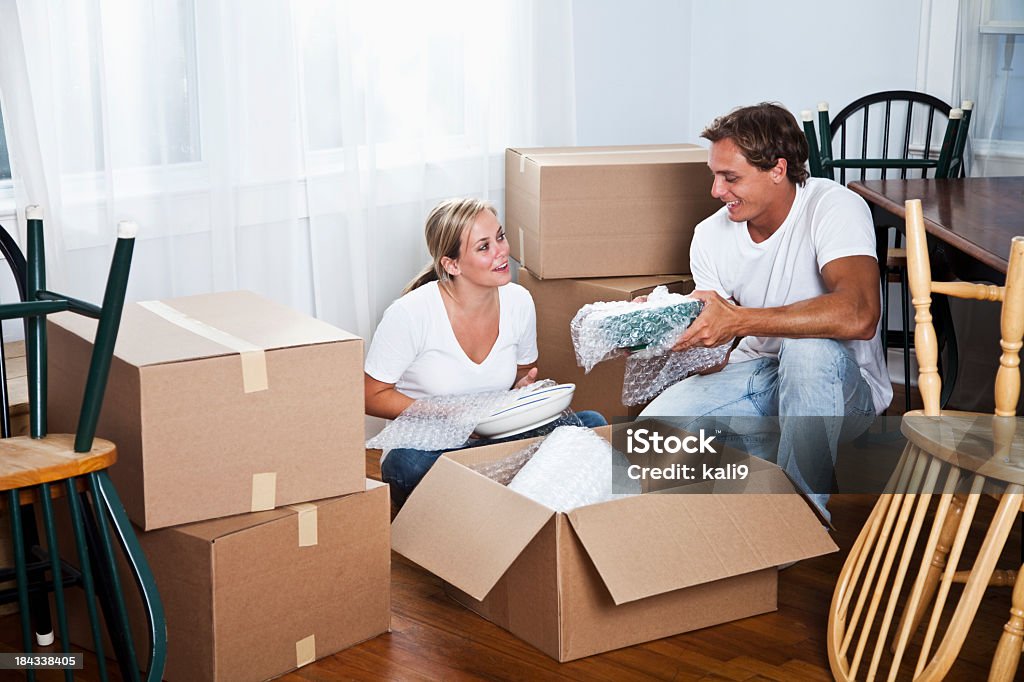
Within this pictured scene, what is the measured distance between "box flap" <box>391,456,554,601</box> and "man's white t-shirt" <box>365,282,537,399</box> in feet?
1.31

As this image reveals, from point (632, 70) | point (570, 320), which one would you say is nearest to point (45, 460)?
point (570, 320)

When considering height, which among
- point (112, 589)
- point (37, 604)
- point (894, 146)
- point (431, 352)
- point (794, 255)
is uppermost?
point (894, 146)

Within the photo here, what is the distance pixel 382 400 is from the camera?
7.99ft

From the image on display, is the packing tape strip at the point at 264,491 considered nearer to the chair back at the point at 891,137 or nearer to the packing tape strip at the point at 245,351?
the packing tape strip at the point at 245,351

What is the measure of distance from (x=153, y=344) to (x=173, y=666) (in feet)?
1.80

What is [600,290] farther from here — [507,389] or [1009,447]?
[1009,447]

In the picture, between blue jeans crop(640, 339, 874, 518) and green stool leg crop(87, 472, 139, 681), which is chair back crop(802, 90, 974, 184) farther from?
green stool leg crop(87, 472, 139, 681)

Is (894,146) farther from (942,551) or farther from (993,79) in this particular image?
(942,551)

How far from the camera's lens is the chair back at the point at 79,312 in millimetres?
1438

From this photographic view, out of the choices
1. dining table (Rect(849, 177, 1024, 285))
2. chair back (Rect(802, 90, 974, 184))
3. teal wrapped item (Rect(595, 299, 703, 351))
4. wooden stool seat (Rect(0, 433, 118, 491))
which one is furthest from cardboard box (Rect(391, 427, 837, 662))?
chair back (Rect(802, 90, 974, 184))

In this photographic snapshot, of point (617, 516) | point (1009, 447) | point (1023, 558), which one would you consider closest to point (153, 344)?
point (617, 516)

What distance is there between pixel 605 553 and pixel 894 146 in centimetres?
245

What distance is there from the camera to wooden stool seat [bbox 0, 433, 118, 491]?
4.72ft

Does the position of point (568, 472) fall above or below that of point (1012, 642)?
above
